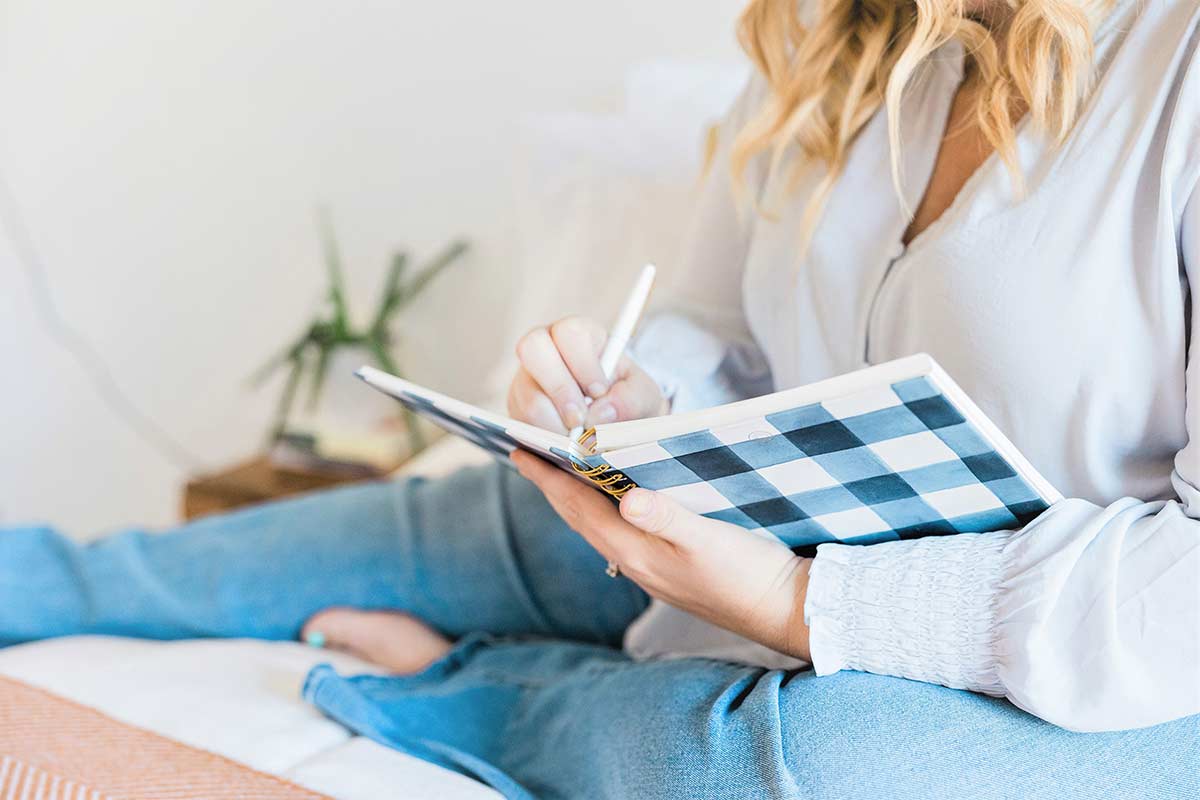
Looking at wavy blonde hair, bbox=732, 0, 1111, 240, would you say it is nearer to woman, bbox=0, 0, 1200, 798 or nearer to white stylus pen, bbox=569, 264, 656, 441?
woman, bbox=0, 0, 1200, 798

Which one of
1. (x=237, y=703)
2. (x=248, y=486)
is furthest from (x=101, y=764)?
(x=248, y=486)

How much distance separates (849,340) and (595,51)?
903mm

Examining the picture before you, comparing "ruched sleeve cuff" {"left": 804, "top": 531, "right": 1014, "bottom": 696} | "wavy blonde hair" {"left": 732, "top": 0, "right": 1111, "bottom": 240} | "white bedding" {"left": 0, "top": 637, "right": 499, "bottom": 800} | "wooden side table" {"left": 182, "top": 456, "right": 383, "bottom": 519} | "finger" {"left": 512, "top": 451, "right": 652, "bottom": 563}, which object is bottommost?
"wooden side table" {"left": 182, "top": 456, "right": 383, "bottom": 519}

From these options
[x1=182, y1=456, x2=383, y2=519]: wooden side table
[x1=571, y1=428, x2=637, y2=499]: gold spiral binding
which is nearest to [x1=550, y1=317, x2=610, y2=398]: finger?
[x1=571, y1=428, x2=637, y2=499]: gold spiral binding

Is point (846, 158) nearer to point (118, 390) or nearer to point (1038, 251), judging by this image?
point (1038, 251)

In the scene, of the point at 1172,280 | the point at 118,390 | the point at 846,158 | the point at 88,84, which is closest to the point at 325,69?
the point at 88,84

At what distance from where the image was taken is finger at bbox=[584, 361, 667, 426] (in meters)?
0.74

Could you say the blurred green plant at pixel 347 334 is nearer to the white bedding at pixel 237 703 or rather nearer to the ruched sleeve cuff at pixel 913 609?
the white bedding at pixel 237 703

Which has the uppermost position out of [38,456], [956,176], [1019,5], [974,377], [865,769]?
[1019,5]

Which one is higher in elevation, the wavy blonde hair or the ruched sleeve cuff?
the wavy blonde hair

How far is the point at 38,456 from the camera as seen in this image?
6.36ft

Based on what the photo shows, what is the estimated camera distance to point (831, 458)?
0.55m

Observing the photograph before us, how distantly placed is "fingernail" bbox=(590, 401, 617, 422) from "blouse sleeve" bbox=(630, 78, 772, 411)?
167 millimetres

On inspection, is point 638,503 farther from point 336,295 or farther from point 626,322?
point 336,295
